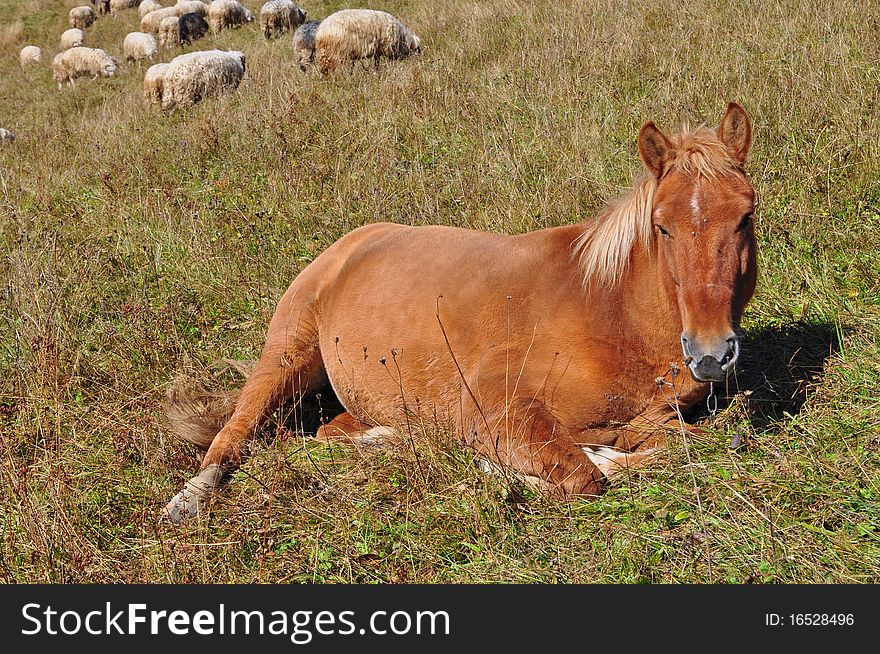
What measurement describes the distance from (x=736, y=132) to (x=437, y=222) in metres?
3.01

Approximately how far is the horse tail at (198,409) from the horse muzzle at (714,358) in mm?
2602

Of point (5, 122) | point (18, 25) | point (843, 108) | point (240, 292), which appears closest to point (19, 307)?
point (240, 292)

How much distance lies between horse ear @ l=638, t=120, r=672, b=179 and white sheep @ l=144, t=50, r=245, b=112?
30.3ft

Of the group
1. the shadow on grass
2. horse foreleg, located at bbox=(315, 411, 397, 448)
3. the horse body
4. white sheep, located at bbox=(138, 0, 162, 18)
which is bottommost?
horse foreleg, located at bbox=(315, 411, 397, 448)

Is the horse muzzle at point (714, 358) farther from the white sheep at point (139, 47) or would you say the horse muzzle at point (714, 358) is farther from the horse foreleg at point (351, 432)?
the white sheep at point (139, 47)

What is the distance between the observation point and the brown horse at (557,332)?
3.12m

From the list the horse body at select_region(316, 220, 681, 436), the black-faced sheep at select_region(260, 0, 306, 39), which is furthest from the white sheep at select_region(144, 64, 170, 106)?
the horse body at select_region(316, 220, 681, 436)

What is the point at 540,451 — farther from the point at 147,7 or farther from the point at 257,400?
the point at 147,7

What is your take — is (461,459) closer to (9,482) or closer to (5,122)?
(9,482)

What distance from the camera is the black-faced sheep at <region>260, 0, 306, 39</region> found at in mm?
17156

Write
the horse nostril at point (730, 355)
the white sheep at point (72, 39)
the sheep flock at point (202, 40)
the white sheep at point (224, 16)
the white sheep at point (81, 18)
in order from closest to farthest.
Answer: the horse nostril at point (730, 355)
the sheep flock at point (202, 40)
the white sheep at point (224, 16)
the white sheep at point (72, 39)
the white sheep at point (81, 18)

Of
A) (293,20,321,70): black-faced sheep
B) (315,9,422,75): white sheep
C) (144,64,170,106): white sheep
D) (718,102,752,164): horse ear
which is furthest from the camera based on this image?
(293,20,321,70): black-faced sheep

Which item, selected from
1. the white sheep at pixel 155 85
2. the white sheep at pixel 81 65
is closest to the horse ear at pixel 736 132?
the white sheep at pixel 155 85

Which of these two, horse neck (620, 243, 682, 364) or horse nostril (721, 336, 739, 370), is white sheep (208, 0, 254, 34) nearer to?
horse neck (620, 243, 682, 364)
